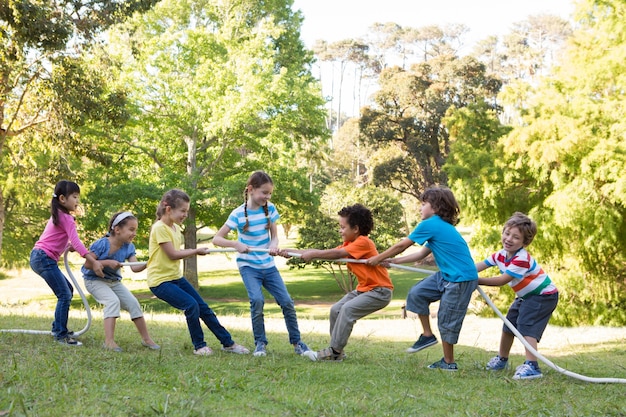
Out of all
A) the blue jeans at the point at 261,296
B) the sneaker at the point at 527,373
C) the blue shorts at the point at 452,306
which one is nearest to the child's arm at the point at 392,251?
the blue shorts at the point at 452,306

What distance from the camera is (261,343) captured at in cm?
686

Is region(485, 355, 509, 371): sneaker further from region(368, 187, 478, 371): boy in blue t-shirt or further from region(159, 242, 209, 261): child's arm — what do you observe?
region(159, 242, 209, 261): child's arm

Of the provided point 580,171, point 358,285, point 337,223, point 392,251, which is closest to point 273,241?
point 358,285

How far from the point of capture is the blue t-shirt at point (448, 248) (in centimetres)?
625

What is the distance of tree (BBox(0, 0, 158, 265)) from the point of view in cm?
1404

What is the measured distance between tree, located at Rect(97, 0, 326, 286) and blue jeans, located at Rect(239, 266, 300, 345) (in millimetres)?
20317

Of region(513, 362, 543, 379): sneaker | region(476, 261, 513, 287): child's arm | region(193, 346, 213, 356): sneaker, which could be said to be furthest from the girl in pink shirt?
region(513, 362, 543, 379): sneaker

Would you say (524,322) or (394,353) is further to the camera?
(394,353)

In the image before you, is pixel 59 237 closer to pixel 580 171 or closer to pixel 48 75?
pixel 48 75

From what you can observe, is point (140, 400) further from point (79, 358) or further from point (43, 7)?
point (43, 7)

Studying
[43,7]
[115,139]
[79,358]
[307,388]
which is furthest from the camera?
[115,139]

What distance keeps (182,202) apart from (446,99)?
3913cm

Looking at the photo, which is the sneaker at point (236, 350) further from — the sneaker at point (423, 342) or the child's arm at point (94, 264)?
the sneaker at point (423, 342)

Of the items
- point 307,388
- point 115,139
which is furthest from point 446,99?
point 307,388
